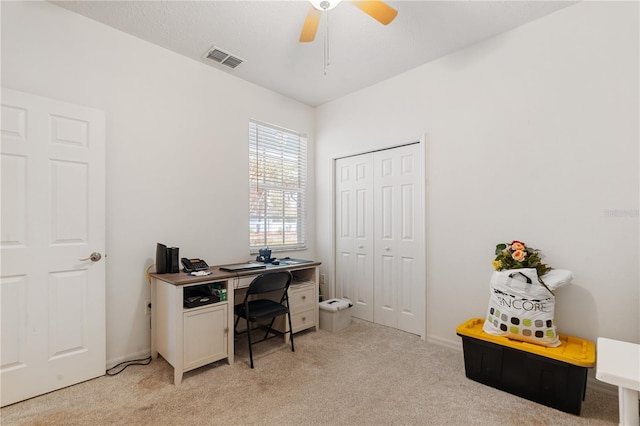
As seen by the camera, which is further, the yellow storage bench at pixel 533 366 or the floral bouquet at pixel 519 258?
the floral bouquet at pixel 519 258

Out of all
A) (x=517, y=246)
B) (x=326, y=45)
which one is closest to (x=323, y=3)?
(x=326, y=45)

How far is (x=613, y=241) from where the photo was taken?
2.17 m

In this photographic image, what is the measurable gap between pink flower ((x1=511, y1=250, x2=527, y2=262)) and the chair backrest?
1.87 m

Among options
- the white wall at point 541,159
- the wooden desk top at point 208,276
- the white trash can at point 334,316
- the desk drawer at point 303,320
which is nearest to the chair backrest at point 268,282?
the wooden desk top at point 208,276

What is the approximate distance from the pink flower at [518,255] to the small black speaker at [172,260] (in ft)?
9.11

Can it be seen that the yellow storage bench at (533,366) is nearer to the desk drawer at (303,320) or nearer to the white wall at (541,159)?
the white wall at (541,159)

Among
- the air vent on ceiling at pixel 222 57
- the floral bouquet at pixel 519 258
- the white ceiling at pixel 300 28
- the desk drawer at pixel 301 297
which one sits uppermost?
the white ceiling at pixel 300 28

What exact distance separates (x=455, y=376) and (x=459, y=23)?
2.88m

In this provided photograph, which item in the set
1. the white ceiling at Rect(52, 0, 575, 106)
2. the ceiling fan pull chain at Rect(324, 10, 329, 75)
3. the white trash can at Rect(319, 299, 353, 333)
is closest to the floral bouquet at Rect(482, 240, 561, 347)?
the white trash can at Rect(319, 299, 353, 333)

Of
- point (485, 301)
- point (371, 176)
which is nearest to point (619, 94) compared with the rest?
point (485, 301)

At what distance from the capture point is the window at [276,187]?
361 centimetres

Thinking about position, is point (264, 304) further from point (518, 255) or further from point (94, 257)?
point (518, 255)

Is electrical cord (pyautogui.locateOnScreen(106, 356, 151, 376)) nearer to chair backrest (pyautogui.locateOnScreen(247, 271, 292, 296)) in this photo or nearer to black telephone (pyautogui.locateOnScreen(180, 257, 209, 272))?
black telephone (pyautogui.locateOnScreen(180, 257, 209, 272))

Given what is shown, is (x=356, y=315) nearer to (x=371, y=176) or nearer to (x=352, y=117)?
(x=371, y=176)
